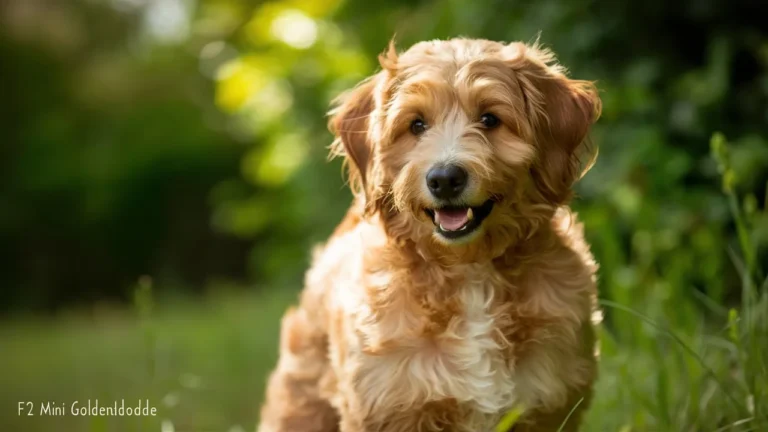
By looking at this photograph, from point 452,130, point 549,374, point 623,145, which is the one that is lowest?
point 549,374

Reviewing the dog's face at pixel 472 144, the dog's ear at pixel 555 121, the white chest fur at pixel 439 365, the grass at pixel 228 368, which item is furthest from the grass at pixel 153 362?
the dog's ear at pixel 555 121

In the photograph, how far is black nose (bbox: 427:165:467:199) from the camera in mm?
3137

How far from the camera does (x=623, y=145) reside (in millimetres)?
5730

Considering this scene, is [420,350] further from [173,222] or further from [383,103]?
[173,222]

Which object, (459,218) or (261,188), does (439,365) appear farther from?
(261,188)

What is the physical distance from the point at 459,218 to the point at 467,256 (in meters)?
0.16

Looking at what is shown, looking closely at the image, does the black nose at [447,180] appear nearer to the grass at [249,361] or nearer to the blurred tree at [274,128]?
the grass at [249,361]

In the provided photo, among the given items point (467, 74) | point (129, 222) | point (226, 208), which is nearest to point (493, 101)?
point (467, 74)

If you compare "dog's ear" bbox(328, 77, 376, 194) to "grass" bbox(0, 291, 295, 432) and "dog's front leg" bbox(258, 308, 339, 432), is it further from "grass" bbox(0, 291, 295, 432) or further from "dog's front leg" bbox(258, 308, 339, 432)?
"grass" bbox(0, 291, 295, 432)

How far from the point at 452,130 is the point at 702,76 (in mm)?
2971

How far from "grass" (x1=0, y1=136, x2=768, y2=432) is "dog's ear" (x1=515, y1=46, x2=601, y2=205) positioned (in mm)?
495

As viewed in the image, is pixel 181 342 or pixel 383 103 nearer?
pixel 383 103

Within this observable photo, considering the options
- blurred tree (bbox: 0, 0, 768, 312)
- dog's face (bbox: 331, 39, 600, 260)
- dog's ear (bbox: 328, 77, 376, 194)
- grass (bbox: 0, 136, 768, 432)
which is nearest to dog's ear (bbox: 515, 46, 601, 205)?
dog's face (bbox: 331, 39, 600, 260)

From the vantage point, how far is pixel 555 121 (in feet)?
11.3
